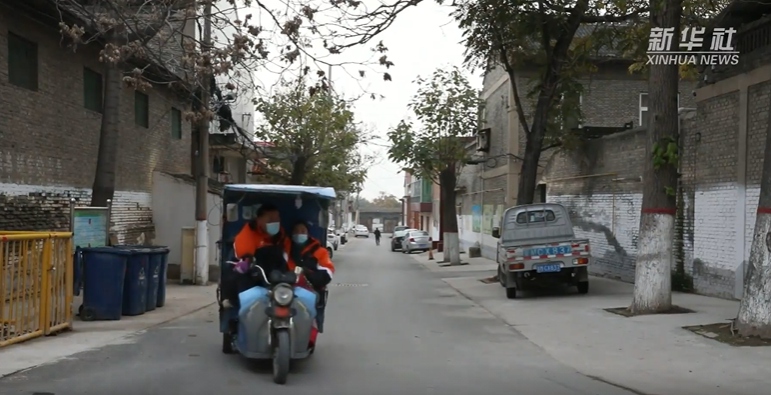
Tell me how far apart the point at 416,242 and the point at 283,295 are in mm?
41423

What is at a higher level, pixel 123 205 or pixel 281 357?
pixel 123 205

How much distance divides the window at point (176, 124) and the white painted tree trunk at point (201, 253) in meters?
6.93

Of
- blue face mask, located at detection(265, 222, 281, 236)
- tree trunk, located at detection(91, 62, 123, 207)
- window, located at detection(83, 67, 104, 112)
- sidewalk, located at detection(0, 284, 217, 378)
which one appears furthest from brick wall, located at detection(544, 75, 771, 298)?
window, located at detection(83, 67, 104, 112)

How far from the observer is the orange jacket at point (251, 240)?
29.3ft

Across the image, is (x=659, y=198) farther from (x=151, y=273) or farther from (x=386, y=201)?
(x=386, y=201)

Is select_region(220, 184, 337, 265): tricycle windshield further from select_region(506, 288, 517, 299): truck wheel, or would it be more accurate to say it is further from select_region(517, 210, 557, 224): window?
select_region(517, 210, 557, 224): window

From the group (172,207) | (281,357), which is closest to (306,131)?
(172,207)

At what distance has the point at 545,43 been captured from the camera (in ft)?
67.6

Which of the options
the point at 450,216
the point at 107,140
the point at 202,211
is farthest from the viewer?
the point at 450,216

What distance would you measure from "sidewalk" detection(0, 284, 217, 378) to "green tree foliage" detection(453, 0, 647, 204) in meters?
8.80

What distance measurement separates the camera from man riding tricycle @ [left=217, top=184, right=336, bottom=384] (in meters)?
8.22

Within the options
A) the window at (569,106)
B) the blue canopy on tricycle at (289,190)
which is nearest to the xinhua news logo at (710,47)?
the window at (569,106)

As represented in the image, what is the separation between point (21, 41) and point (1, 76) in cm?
125

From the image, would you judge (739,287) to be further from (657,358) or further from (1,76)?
(1,76)
